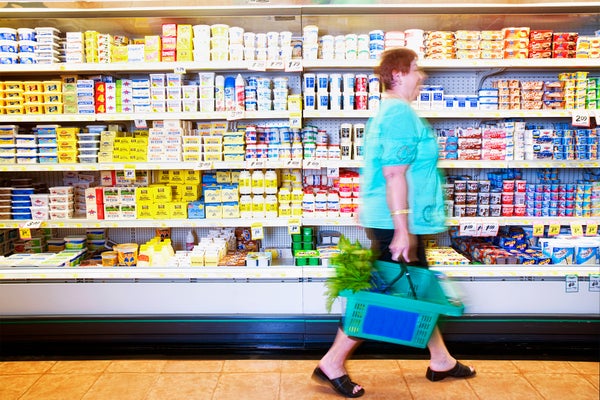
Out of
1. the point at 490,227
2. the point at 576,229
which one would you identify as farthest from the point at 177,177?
the point at 576,229

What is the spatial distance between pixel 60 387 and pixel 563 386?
8.90ft

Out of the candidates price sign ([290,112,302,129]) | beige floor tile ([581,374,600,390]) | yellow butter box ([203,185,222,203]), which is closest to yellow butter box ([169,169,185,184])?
yellow butter box ([203,185,222,203])

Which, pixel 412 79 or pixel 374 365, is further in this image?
pixel 374 365

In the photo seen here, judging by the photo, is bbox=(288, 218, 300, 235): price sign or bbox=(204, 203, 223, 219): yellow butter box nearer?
bbox=(288, 218, 300, 235): price sign

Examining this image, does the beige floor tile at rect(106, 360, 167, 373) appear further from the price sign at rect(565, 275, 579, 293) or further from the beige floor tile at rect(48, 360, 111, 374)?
the price sign at rect(565, 275, 579, 293)

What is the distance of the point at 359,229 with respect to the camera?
4.12 metres

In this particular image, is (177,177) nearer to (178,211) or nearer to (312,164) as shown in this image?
(178,211)

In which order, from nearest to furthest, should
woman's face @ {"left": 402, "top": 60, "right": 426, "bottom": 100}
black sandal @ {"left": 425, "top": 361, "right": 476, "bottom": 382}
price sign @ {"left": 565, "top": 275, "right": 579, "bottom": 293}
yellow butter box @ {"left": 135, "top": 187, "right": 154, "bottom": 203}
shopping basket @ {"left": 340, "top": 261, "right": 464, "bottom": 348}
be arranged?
shopping basket @ {"left": 340, "top": 261, "right": 464, "bottom": 348} < woman's face @ {"left": 402, "top": 60, "right": 426, "bottom": 100} < black sandal @ {"left": 425, "top": 361, "right": 476, "bottom": 382} < price sign @ {"left": 565, "top": 275, "right": 579, "bottom": 293} < yellow butter box @ {"left": 135, "top": 187, "right": 154, "bottom": 203}

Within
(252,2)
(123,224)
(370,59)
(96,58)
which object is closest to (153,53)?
(96,58)

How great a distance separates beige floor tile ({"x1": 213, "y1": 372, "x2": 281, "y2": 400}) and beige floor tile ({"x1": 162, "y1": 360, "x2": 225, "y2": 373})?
0.42 feet

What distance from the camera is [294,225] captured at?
362 centimetres

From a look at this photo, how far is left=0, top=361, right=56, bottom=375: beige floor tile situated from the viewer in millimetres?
3109

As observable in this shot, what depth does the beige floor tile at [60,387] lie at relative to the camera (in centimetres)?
281

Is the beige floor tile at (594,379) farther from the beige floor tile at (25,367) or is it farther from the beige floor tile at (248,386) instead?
the beige floor tile at (25,367)
